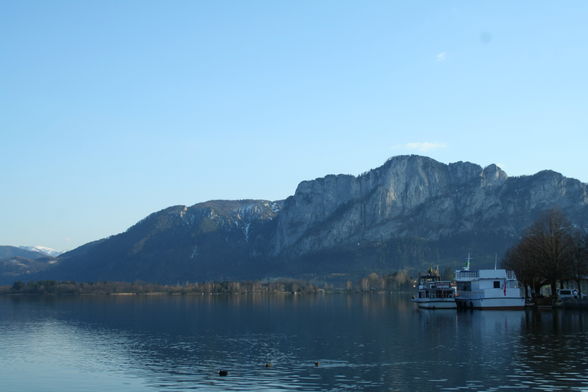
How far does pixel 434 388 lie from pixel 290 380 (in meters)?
11.2

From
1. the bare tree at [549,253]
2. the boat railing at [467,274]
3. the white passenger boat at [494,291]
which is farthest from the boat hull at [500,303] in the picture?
the boat railing at [467,274]

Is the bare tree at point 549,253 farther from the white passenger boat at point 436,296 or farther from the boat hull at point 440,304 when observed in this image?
the boat hull at point 440,304

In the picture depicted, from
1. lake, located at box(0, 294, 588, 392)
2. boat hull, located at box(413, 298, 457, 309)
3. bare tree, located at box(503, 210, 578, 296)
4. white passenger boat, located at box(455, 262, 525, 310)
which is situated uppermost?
bare tree, located at box(503, 210, 578, 296)

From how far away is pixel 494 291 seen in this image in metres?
149

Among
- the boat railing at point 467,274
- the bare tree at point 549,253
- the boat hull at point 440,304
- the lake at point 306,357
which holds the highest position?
the bare tree at point 549,253

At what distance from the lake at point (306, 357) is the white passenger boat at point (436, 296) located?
150 feet

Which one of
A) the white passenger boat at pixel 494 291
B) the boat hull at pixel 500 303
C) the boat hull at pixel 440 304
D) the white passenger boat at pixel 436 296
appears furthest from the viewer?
the white passenger boat at pixel 436 296

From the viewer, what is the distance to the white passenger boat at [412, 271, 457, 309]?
15638 cm

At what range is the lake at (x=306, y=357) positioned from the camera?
5256 cm

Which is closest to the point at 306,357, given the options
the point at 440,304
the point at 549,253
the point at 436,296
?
the point at 549,253

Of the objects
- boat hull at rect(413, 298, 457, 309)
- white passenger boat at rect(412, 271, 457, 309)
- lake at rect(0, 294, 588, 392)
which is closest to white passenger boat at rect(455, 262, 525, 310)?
boat hull at rect(413, 298, 457, 309)

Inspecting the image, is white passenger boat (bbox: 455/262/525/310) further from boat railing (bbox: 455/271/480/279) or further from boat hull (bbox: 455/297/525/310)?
boat railing (bbox: 455/271/480/279)

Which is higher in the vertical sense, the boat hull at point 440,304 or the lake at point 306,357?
the boat hull at point 440,304

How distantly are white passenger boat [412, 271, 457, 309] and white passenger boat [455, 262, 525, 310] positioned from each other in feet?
13.6
